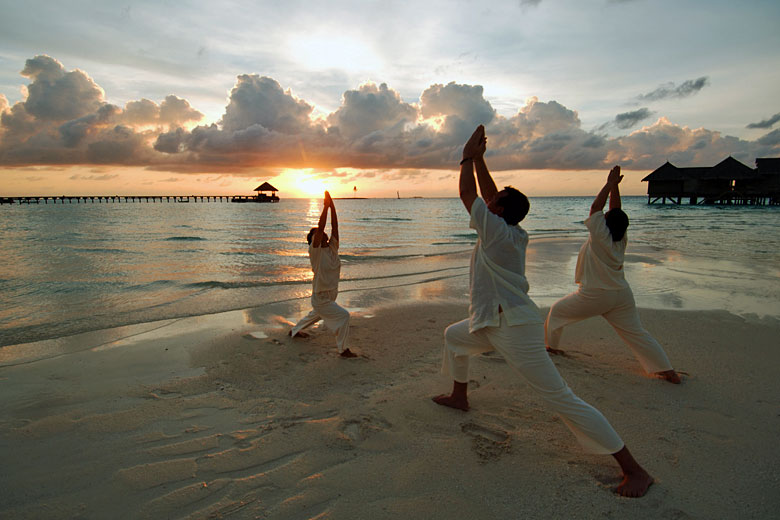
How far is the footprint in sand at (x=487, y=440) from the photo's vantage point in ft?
9.61

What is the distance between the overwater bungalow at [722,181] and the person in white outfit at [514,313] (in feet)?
191

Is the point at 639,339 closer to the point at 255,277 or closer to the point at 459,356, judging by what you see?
the point at 459,356

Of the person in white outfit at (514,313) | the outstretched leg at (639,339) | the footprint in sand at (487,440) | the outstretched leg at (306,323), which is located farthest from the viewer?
the outstretched leg at (306,323)

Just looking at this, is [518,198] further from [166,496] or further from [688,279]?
[688,279]

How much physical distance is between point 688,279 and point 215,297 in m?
10.5

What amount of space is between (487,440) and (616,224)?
244 centimetres

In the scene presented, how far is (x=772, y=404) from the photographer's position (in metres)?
3.63

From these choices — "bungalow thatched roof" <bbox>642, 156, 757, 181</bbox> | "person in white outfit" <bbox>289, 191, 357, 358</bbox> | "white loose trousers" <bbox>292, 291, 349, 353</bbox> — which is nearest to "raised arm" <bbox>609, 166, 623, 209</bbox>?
"person in white outfit" <bbox>289, 191, 357, 358</bbox>

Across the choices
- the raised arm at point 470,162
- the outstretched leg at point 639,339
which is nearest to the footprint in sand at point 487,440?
the raised arm at point 470,162

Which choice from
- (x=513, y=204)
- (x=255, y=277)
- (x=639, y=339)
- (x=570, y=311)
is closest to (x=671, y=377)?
(x=639, y=339)

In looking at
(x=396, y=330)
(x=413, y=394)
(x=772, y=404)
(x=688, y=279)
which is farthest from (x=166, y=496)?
(x=688, y=279)

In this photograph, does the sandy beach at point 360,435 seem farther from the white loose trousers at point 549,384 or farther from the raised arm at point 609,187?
the raised arm at point 609,187

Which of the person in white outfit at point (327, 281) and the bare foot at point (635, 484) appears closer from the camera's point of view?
the bare foot at point (635, 484)

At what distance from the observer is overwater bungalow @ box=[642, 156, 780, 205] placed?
4591cm
